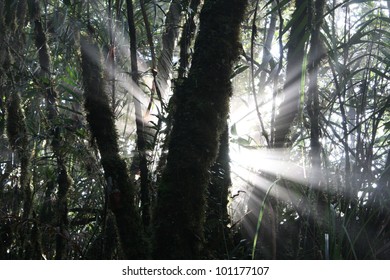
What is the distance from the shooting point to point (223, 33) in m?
1.80

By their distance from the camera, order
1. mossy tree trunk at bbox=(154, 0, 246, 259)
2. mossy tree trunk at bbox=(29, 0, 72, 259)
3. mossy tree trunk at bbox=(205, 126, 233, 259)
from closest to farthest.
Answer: mossy tree trunk at bbox=(154, 0, 246, 259) < mossy tree trunk at bbox=(205, 126, 233, 259) < mossy tree trunk at bbox=(29, 0, 72, 259)

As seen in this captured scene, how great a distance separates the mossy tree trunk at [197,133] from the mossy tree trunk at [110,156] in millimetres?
164

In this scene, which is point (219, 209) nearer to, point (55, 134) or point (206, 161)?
point (206, 161)

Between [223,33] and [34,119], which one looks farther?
[34,119]

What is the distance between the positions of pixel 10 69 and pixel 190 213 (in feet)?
5.68

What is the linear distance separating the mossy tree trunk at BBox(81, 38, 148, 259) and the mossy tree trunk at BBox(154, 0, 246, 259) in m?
0.16

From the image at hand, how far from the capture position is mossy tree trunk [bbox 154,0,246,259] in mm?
1584

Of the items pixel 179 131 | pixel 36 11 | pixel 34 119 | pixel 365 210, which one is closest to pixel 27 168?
pixel 34 119

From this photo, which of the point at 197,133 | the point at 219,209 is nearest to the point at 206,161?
the point at 197,133

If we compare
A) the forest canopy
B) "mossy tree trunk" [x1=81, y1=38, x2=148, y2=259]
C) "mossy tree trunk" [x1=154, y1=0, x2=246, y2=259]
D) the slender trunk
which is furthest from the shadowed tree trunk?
"mossy tree trunk" [x1=81, y1=38, x2=148, y2=259]

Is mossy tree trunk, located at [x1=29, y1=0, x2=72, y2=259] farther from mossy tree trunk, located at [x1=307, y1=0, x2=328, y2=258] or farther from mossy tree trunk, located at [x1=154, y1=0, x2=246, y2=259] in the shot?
mossy tree trunk, located at [x1=307, y1=0, x2=328, y2=258]

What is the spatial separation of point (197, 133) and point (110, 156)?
396mm

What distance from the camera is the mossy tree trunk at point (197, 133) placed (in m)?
1.58
